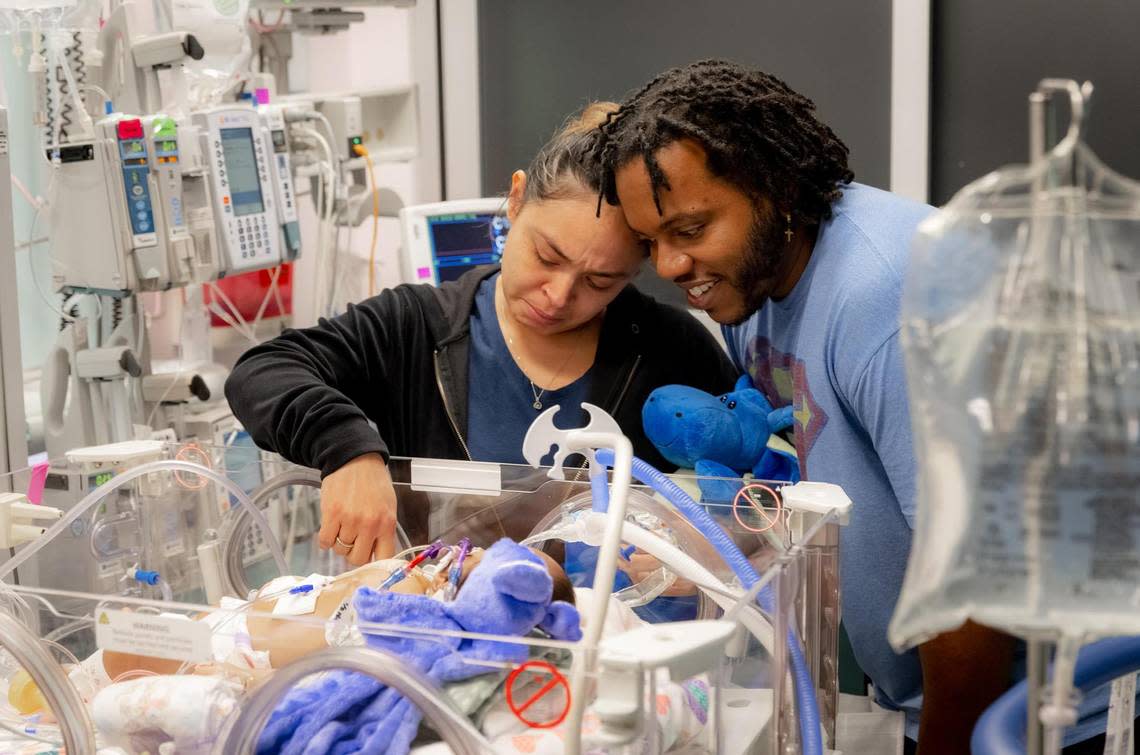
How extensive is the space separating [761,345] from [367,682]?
857mm


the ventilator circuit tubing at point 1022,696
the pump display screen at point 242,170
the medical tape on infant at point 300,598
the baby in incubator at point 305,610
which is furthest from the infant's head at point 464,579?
the pump display screen at point 242,170

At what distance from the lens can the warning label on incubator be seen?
1.17m

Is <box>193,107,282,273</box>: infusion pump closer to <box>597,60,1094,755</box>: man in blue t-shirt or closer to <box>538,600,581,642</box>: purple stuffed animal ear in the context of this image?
<box>597,60,1094,755</box>: man in blue t-shirt

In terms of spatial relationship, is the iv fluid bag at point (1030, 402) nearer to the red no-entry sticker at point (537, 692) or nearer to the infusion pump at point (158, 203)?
the red no-entry sticker at point (537, 692)

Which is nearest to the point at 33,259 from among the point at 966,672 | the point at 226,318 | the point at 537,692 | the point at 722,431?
the point at 226,318

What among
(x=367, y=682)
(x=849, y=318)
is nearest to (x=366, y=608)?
(x=367, y=682)

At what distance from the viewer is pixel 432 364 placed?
2021 mm

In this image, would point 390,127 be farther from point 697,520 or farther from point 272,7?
point 697,520

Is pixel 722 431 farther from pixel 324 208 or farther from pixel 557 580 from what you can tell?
pixel 324 208

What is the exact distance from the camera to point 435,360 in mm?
2018

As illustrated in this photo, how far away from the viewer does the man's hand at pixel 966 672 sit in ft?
4.04

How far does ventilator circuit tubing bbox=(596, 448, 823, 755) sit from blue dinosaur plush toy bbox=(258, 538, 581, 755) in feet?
0.66

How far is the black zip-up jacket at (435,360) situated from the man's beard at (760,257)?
47 centimetres

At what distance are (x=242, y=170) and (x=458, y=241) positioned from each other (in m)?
0.57
